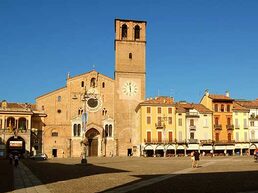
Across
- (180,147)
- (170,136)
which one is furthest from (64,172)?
(180,147)

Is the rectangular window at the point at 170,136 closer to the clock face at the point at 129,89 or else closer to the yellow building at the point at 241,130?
the clock face at the point at 129,89

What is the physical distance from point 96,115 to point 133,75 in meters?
9.23

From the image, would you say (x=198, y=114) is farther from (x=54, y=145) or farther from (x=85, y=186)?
(x=85, y=186)

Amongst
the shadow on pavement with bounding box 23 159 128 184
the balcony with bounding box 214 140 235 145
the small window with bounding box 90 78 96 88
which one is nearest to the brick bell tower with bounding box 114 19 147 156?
the small window with bounding box 90 78 96 88

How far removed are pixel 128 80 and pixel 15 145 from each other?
21.1m

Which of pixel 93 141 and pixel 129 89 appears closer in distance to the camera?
pixel 93 141

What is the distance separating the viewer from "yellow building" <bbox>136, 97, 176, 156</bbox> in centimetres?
6109

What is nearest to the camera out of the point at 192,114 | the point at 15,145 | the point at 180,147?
the point at 15,145

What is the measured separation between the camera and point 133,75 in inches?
2586

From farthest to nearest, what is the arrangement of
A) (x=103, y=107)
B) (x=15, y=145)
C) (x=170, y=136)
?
(x=103, y=107) < (x=170, y=136) < (x=15, y=145)

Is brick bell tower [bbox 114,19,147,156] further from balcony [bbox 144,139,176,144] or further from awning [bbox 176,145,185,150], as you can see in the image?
awning [bbox 176,145,185,150]

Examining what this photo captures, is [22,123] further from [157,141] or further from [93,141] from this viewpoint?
[157,141]

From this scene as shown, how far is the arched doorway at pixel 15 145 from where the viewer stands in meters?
59.7

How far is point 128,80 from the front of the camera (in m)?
65.4
